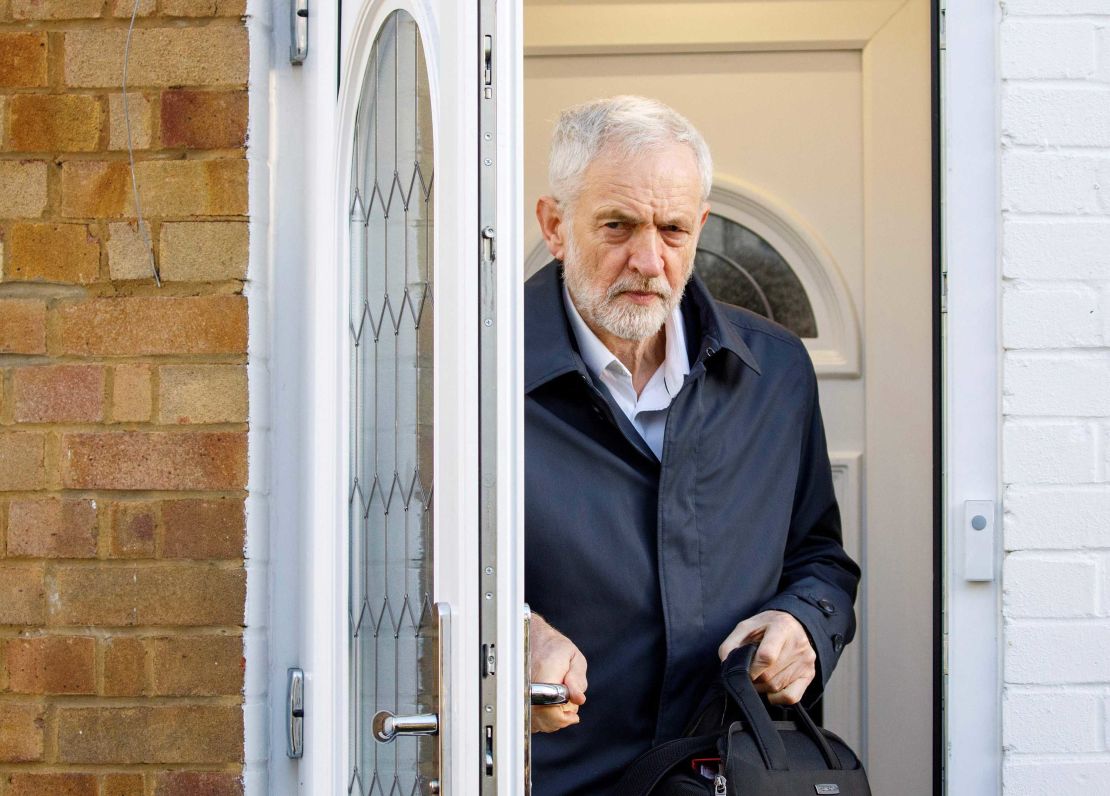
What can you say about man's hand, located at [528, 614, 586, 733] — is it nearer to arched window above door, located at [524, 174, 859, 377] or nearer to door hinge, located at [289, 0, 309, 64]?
door hinge, located at [289, 0, 309, 64]

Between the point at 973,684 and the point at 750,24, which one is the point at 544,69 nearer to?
the point at 750,24

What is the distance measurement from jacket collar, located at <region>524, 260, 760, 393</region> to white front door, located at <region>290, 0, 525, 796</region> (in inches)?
13.8

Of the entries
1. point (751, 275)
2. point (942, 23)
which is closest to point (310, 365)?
point (942, 23)

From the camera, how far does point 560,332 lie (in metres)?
2.19

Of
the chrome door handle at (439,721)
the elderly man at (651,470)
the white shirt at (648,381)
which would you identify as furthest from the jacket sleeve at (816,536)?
the chrome door handle at (439,721)

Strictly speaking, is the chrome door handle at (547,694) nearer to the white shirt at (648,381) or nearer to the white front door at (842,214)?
the white shirt at (648,381)

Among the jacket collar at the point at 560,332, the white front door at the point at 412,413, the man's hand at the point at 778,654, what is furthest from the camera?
the jacket collar at the point at 560,332

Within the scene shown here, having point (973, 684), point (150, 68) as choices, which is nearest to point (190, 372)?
point (150, 68)

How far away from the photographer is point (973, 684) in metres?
2.13

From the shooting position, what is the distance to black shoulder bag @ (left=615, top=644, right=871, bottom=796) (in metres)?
1.85

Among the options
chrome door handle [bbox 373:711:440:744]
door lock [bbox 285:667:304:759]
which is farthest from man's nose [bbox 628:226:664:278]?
chrome door handle [bbox 373:711:440:744]

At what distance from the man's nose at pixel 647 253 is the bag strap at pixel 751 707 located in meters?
0.64

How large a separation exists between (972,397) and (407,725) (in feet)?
3.68

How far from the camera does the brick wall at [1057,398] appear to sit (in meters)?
2.11
